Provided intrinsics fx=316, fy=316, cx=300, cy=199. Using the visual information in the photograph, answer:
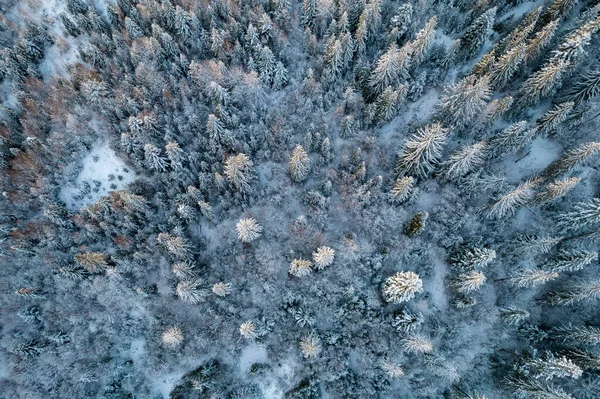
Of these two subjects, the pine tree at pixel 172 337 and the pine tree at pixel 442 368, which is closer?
the pine tree at pixel 442 368

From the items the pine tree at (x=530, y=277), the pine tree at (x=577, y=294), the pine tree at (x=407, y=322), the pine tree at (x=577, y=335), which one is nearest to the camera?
the pine tree at (x=577, y=335)

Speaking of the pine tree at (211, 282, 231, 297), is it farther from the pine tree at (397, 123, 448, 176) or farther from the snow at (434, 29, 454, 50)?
the snow at (434, 29, 454, 50)

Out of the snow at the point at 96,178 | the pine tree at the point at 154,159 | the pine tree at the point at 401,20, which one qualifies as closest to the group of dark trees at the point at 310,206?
the pine tree at the point at 154,159

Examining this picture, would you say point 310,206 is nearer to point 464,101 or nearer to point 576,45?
point 464,101

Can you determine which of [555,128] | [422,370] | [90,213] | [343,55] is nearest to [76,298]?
[90,213]

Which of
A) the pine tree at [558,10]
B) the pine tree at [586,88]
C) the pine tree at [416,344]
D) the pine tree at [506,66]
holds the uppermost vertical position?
the pine tree at [558,10]

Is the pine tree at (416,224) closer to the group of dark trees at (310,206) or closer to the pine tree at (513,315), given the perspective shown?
the group of dark trees at (310,206)

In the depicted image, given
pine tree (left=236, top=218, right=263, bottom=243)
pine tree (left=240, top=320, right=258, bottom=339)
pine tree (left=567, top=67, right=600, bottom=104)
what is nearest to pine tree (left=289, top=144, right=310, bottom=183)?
pine tree (left=236, top=218, right=263, bottom=243)
